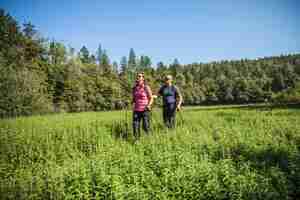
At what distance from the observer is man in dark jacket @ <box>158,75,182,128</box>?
8.36 metres

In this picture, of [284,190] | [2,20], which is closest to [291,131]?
[284,190]

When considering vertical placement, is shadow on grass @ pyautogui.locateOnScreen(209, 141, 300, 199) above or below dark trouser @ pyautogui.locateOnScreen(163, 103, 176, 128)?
below

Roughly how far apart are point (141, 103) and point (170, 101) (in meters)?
1.14

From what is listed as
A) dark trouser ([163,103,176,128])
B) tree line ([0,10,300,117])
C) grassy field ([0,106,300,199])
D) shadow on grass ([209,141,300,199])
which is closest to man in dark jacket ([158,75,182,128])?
dark trouser ([163,103,176,128])

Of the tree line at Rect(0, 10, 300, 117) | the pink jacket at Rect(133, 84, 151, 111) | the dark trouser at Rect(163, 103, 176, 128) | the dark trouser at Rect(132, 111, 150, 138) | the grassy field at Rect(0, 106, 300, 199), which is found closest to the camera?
the grassy field at Rect(0, 106, 300, 199)

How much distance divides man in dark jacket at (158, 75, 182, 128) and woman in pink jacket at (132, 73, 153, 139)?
75 cm

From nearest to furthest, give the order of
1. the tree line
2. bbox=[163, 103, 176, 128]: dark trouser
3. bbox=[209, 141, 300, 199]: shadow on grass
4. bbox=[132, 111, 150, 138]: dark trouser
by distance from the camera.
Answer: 1. bbox=[209, 141, 300, 199]: shadow on grass
2. bbox=[132, 111, 150, 138]: dark trouser
3. bbox=[163, 103, 176, 128]: dark trouser
4. the tree line

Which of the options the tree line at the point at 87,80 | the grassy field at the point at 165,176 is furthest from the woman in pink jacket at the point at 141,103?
the tree line at the point at 87,80

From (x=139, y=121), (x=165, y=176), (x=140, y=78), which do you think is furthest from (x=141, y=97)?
(x=165, y=176)

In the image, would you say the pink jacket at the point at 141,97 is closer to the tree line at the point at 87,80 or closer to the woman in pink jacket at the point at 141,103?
the woman in pink jacket at the point at 141,103

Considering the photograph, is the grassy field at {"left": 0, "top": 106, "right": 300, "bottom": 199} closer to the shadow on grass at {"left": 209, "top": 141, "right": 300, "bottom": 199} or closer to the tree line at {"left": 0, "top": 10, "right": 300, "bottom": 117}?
the shadow on grass at {"left": 209, "top": 141, "right": 300, "bottom": 199}

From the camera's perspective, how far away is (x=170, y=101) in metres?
8.37

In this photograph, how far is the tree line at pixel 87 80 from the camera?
26422mm

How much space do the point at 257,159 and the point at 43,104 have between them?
27.7m
